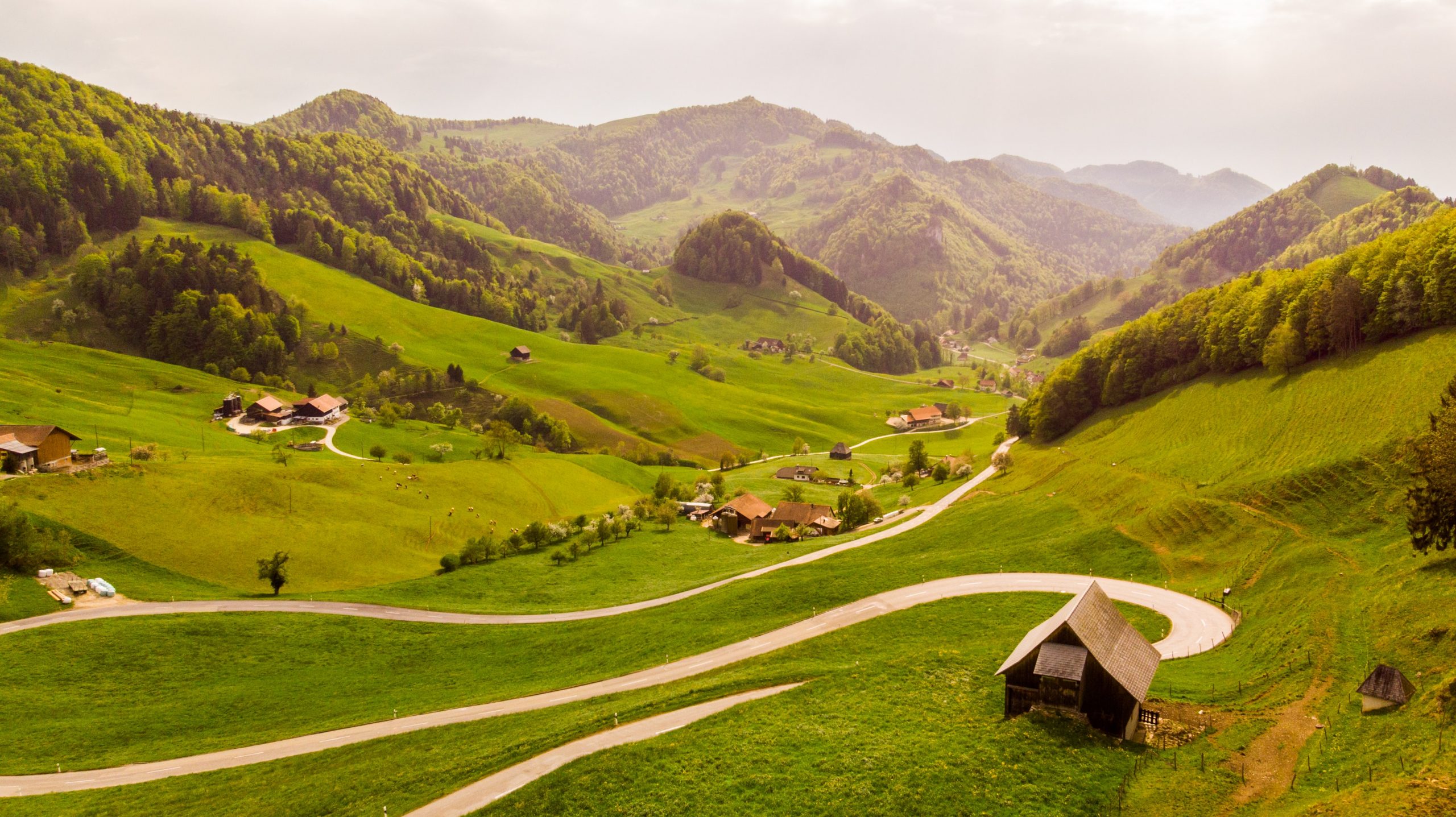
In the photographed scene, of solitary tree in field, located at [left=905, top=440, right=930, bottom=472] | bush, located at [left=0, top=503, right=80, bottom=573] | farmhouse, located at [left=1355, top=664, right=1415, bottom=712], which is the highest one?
farmhouse, located at [left=1355, top=664, right=1415, bottom=712]

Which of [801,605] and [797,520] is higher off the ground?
[801,605]

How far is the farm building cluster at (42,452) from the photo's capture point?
3278 inches

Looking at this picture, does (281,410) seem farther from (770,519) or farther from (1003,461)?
(1003,461)

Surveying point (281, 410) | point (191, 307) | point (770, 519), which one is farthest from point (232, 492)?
point (191, 307)

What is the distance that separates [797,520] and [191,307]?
155 metres

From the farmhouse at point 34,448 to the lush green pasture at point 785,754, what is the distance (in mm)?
58918

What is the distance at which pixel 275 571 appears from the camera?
239 ft

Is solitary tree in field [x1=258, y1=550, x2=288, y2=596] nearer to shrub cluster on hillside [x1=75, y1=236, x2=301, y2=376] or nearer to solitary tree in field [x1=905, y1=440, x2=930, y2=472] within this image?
solitary tree in field [x1=905, y1=440, x2=930, y2=472]

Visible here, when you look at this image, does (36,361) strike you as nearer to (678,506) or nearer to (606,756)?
(678,506)

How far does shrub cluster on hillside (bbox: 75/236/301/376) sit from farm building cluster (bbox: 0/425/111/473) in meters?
83.9

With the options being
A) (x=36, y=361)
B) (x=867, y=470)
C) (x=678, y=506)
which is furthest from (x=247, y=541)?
(x=867, y=470)

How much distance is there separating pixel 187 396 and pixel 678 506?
98.4m

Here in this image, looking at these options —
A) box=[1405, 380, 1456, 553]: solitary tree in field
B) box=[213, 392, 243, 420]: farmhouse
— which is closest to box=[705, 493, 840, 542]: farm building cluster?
box=[1405, 380, 1456, 553]: solitary tree in field

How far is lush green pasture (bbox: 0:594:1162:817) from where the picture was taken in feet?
102
